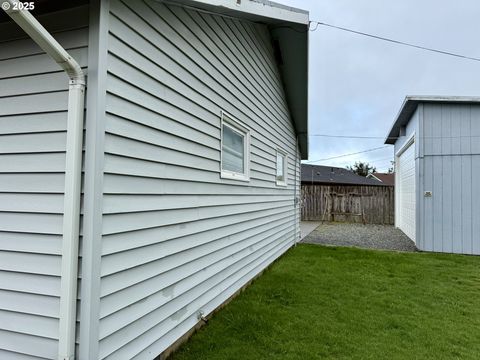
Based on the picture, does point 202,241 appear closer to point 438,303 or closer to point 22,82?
point 22,82

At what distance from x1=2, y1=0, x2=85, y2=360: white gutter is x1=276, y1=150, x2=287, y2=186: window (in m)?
5.39

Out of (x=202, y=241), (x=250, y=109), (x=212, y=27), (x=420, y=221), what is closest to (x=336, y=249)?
(x=420, y=221)

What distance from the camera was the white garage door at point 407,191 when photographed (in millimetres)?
10117

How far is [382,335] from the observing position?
3477 millimetres

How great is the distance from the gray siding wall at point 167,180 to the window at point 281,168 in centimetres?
248

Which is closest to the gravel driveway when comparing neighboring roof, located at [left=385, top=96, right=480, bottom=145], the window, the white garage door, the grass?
the white garage door

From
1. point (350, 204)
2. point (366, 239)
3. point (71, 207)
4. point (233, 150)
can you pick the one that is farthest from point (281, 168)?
point (350, 204)

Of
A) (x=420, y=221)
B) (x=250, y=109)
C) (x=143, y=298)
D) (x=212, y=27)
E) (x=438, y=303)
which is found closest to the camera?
(x=143, y=298)

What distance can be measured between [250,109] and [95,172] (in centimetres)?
347

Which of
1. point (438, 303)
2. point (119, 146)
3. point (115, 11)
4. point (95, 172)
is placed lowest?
point (438, 303)

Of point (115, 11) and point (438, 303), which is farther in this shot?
point (438, 303)

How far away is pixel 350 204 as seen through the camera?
641 inches

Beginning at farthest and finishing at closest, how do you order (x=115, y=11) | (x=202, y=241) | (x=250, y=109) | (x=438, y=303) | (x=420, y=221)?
(x=420, y=221) → (x=250, y=109) → (x=438, y=303) → (x=202, y=241) → (x=115, y=11)

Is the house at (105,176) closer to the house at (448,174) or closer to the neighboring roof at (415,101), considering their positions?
the neighboring roof at (415,101)
